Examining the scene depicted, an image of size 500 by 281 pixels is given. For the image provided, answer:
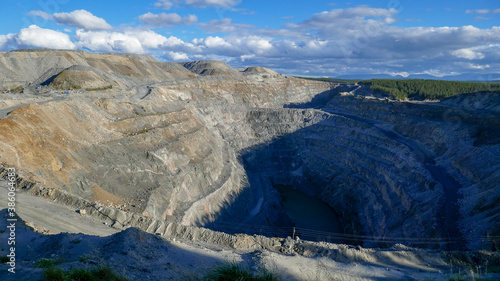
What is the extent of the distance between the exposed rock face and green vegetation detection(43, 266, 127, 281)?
1254 cm

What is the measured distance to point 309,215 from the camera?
148 ft

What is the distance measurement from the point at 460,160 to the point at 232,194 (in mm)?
30564

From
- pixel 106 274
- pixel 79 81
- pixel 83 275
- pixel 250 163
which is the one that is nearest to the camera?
pixel 83 275

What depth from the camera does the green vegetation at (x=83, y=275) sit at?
27.2 feet

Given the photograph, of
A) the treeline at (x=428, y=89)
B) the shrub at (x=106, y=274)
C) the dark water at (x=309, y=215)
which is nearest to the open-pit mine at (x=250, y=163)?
the dark water at (x=309, y=215)

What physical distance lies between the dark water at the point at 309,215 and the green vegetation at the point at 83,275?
32133mm

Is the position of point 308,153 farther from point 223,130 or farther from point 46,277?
point 46,277

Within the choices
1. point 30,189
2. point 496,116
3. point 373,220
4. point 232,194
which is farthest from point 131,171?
point 496,116

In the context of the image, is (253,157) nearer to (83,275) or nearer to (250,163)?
(250,163)

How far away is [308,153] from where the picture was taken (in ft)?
Result: 198

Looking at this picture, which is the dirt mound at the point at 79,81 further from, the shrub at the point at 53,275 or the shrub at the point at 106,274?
the shrub at the point at 53,275

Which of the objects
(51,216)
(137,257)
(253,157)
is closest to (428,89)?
(253,157)

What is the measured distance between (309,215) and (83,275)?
40226 mm

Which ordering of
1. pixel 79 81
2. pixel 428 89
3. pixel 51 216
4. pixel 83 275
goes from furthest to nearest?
pixel 428 89 < pixel 79 81 < pixel 51 216 < pixel 83 275
